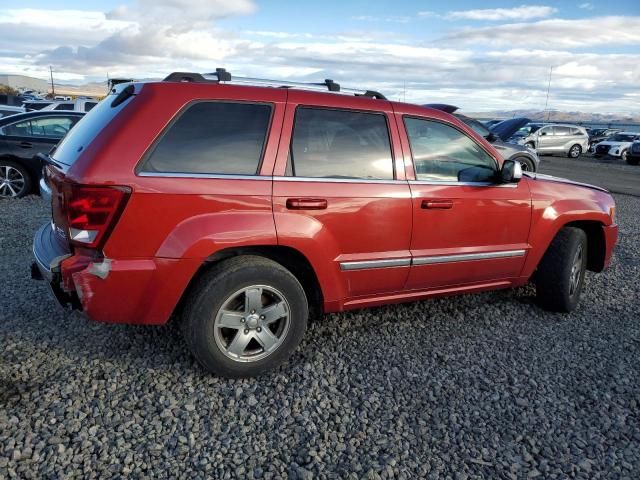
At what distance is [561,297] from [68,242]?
149 inches

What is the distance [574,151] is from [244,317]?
27667 mm

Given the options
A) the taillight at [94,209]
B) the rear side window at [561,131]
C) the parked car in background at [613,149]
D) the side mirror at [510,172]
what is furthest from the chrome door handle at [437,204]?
the parked car in background at [613,149]

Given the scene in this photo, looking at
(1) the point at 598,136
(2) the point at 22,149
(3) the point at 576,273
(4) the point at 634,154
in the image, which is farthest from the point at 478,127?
(1) the point at 598,136

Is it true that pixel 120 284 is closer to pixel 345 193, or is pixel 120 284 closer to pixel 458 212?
pixel 345 193

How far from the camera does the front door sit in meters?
3.70

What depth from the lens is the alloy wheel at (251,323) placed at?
3.17 metres

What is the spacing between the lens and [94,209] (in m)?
2.79

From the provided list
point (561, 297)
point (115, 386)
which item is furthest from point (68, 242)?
point (561, 297)

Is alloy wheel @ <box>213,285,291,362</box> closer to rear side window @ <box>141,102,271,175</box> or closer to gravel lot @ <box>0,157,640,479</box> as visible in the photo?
gravel lot @ <box>0,157,640,479</box>

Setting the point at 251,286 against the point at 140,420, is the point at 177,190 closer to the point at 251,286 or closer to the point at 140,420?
the point at 251,286

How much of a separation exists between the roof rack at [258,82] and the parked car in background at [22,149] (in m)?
6.36

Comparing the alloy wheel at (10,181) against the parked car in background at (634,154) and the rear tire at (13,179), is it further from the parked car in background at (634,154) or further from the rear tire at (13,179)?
the parked car in background at (634,154)

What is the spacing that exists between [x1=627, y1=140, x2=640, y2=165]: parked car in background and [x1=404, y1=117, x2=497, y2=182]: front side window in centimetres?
2392

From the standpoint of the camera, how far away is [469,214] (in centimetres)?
386
